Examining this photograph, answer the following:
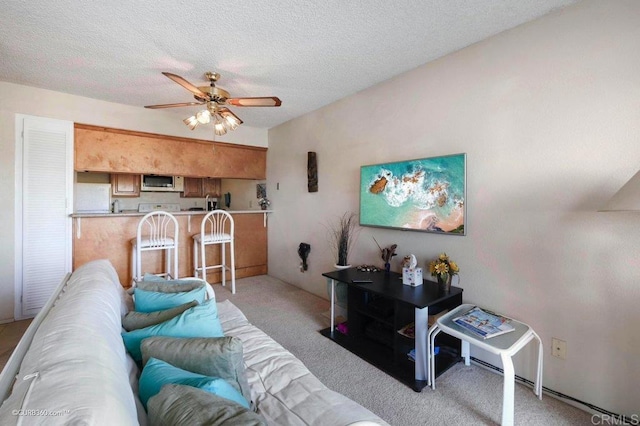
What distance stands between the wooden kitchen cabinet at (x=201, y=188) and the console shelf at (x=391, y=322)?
4.13 metres

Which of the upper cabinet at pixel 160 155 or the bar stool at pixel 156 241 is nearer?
the bar stool at pixel 156 241

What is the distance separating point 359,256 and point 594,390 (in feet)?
6.21

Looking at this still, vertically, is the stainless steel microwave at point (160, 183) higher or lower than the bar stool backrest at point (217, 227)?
higher

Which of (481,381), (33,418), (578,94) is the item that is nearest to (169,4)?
(33,418)

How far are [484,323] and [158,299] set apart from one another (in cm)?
191

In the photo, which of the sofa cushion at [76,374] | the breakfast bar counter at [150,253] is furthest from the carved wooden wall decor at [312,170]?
the sofa cushion at [76,374]

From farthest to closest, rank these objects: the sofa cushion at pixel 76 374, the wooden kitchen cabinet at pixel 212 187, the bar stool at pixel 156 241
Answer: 1. the wooden kitchen cabinet at pixel 212 187
2. the bar stool at pixel 156 241
3. the sofa cushion at pixel 76 374

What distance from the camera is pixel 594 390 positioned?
1.60m

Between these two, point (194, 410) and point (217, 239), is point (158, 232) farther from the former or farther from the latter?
point (194, 410)

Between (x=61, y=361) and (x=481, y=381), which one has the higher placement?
(x=61, y=361)

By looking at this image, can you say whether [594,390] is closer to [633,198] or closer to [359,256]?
[633,198]

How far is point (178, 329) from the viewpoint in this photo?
1188 mm

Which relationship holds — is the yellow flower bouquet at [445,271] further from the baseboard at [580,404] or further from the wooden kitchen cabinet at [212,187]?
the wooden kitchen cabinet at [212,187]

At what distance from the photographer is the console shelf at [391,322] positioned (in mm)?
1889
